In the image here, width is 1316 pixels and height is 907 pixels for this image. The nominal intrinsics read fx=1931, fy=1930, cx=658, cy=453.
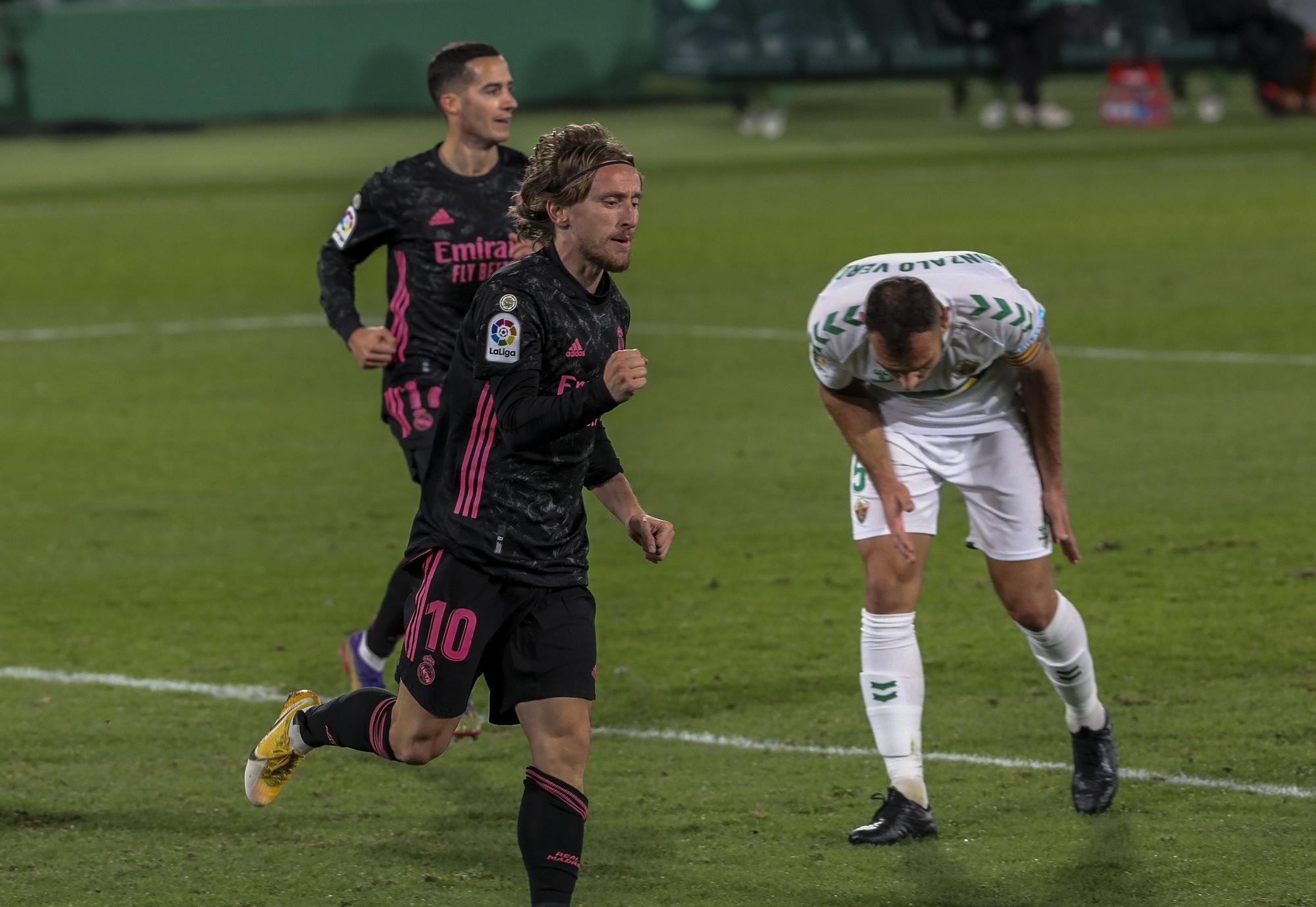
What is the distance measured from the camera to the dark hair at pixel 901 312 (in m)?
5.31

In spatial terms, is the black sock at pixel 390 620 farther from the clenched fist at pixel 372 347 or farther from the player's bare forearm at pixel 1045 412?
the player's bare forearm at pixel 1045 412

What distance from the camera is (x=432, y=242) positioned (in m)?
6.96

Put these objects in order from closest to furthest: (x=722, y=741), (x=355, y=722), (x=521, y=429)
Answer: (x=521, y=429), (x=355, y=722), (x=722, y=741)

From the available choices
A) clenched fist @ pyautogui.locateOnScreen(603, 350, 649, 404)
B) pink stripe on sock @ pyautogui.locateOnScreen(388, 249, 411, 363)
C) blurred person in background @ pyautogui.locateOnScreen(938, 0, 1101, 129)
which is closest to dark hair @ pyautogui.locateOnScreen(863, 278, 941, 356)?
clenched fist @ pyautogui.locateOnScreen(603, 350, 649, 404)

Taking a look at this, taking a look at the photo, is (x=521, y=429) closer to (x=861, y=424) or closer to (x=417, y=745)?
(x=417, y=745)

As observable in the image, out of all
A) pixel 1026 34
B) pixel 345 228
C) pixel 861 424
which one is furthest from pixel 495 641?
pixel 1026 34

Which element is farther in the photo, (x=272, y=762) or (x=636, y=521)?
(x=272, y=762)

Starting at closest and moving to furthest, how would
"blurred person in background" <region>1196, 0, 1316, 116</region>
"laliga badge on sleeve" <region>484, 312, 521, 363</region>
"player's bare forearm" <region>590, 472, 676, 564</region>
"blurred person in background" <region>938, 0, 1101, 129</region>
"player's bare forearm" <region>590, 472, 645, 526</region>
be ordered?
"laliga badge on sleeve" <region>484, 312, 521, 363</region> < "player's bare forearm" <region>590, 472, 676, 564</region> < "player's bare forearm" <region>590, 472, 645, 526</region> < "blurred person in background" <region>938, 0, 1101, 129</region> < "blurred person in background" <region>1196, 0, 1316, 116</region>

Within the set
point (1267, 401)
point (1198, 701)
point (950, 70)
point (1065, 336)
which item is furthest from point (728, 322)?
point (950, 70)

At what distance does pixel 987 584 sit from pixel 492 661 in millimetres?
4194

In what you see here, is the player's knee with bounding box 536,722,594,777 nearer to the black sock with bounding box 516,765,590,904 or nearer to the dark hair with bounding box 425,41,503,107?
the black sock with bounding box 516,765,590,904

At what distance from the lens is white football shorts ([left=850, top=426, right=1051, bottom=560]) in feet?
19.4

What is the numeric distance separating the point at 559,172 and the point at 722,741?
2.58 meters

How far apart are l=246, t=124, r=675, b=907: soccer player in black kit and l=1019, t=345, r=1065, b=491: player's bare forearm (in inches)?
56.1
